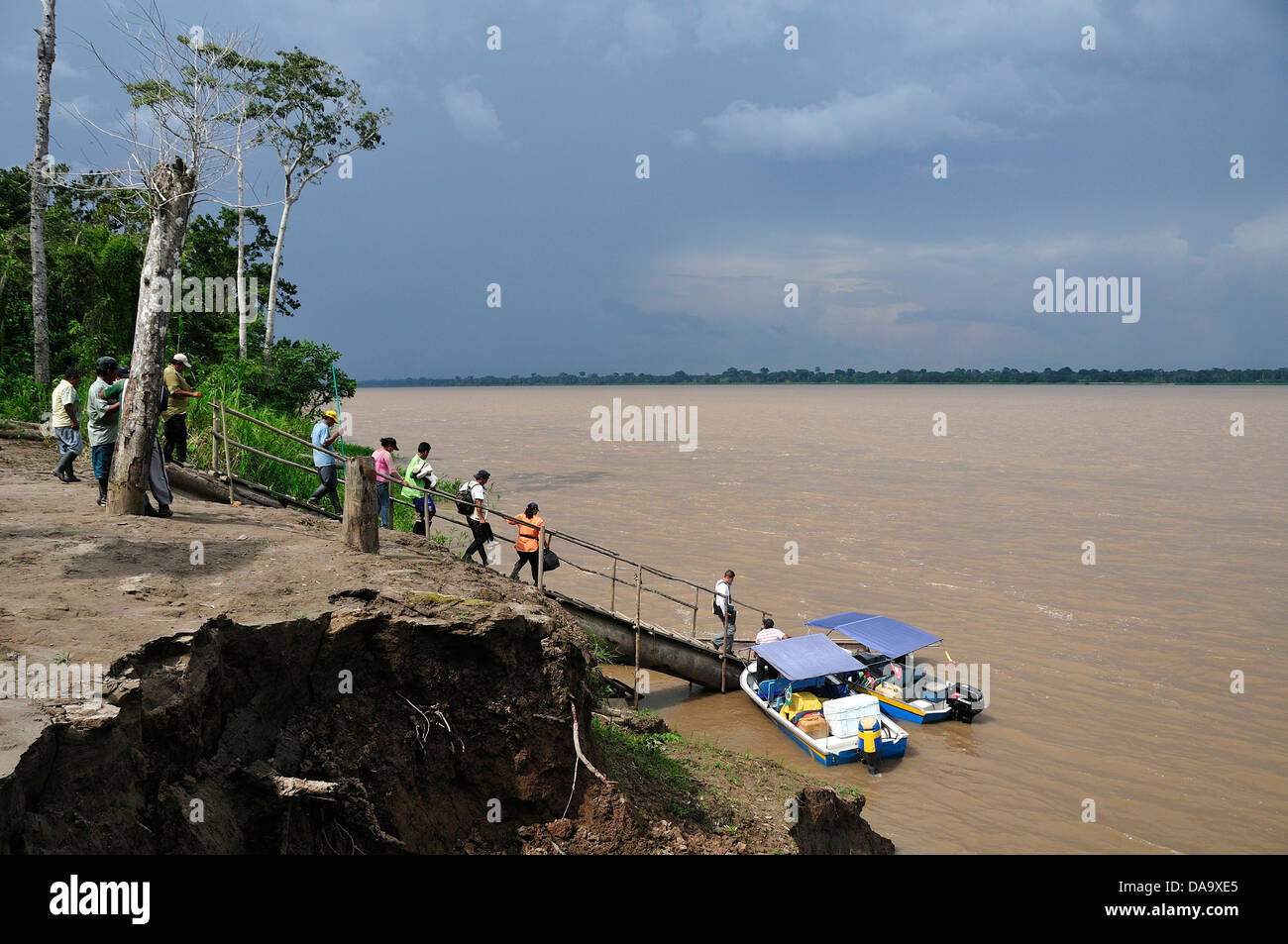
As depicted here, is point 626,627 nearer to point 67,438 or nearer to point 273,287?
point 67,438

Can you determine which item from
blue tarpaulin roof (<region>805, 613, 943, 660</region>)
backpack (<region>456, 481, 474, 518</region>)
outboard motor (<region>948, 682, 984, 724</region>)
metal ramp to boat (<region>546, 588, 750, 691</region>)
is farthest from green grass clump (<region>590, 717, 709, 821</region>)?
outboard motor (<region>948, 682, 984, 724</region>)

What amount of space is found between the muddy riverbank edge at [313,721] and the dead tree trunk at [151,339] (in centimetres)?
61

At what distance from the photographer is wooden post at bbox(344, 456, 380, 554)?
915cm

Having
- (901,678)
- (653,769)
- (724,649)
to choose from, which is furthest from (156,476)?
(901,678)

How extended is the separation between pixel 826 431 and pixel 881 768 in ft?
192

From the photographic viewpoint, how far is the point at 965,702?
579 inches

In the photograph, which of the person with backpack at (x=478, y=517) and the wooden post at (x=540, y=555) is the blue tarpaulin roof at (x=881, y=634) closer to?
the wooden post at (x=540, y=555)

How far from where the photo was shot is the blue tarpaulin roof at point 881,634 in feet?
51.0

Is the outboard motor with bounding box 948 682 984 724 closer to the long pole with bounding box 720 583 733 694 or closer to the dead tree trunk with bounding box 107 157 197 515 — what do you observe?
the long pole with bounding box 720 583 733 694

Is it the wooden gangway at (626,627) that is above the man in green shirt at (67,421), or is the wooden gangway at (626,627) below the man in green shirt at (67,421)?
below

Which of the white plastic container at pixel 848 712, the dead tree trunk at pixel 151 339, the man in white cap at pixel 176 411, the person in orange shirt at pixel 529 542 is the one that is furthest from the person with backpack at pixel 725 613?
the dead tree trunk at pixel 151 339

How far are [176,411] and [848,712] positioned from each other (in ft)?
40.1

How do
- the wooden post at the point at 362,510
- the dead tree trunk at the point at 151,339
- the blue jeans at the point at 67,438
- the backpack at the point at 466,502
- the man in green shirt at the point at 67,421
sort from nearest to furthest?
the wooden post at the point at 362,510, the dead tree trunk at the point at 151,339, the man in green shirt at the point at 67,421, the blue jeans at the point at 67,438, the backpack at the point at 466,502
